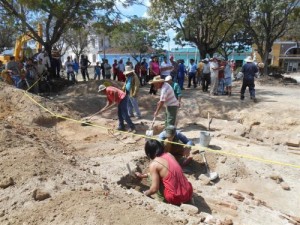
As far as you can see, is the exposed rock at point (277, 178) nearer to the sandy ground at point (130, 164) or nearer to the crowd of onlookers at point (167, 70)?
the sandy ground at point (130, 164)

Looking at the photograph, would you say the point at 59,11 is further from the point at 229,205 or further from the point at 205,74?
the point at 229,205

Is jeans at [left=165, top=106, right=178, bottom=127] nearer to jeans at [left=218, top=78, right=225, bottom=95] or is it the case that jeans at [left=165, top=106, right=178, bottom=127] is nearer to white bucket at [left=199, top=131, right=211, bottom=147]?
white bucket at [left=199, top=131, right=211, bottom=147]

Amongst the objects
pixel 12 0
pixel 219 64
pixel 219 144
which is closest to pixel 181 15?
pixel 219 64

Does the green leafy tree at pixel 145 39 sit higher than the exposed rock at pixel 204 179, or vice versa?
the green leafy tree at pixel 145 39

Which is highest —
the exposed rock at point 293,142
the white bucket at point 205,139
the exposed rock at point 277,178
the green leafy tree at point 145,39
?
the green leafy tree at point 145,39

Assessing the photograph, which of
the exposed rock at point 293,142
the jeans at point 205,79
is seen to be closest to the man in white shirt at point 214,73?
the jeans at point 205,79

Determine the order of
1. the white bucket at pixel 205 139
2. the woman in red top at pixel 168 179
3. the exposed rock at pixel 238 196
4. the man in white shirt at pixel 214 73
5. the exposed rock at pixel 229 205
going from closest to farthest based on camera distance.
→ the woman in red top at pixel 168 179
the exposed rock at pixel 229 205
the exposed rock at pixel 238 196
the white bucket at pixel 205 139
the man in white shirt at pixel 214 73

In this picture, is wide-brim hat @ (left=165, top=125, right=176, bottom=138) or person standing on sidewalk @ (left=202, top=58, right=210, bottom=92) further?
person standing on sidewalk @ (left=202, top=58, right=210, bottom=92)

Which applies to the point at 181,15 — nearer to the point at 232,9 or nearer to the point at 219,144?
the point at 232,9

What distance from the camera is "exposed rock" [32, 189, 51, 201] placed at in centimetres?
438

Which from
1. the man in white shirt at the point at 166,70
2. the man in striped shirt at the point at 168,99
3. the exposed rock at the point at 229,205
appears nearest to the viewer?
the exposed rock at the point at 229,205

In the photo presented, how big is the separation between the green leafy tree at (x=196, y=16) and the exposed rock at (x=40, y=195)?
14798 millimetres

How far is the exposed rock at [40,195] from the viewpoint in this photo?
4.38 meters

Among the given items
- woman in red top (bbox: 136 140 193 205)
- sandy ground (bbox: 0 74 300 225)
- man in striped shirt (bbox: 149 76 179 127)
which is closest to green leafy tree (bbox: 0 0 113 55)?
sandy ground (bbox: 0 74 300 225)
